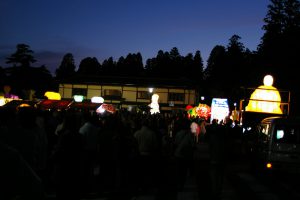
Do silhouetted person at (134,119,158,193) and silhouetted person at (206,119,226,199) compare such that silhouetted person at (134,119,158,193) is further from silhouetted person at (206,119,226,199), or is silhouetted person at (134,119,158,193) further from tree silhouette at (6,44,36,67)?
tree silhouette at (6,44,36,67)

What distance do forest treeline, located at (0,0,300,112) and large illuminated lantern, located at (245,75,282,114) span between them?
3.91ft

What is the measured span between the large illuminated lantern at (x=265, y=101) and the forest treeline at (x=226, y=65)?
1192mm

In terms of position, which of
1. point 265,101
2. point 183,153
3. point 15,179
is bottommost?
point 183,153

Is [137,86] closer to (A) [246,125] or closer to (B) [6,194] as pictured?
(A) [246,125]

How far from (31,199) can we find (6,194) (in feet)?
0.46

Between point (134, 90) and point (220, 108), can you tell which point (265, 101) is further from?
point (134, 90)

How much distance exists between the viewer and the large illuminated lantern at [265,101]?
2784cm

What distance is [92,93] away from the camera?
216 feet

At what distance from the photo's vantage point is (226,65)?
110375 mm

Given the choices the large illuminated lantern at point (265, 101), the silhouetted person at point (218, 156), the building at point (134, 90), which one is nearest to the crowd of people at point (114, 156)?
the silhouetted person at point (218, 156)

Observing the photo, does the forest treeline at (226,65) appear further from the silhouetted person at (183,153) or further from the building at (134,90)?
the silhouetted person at (183,153)

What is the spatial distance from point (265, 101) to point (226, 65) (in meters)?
83.4

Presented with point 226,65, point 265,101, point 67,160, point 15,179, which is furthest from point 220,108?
point 226,65

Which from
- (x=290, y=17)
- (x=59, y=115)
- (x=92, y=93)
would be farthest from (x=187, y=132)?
(x=290, y=17)
